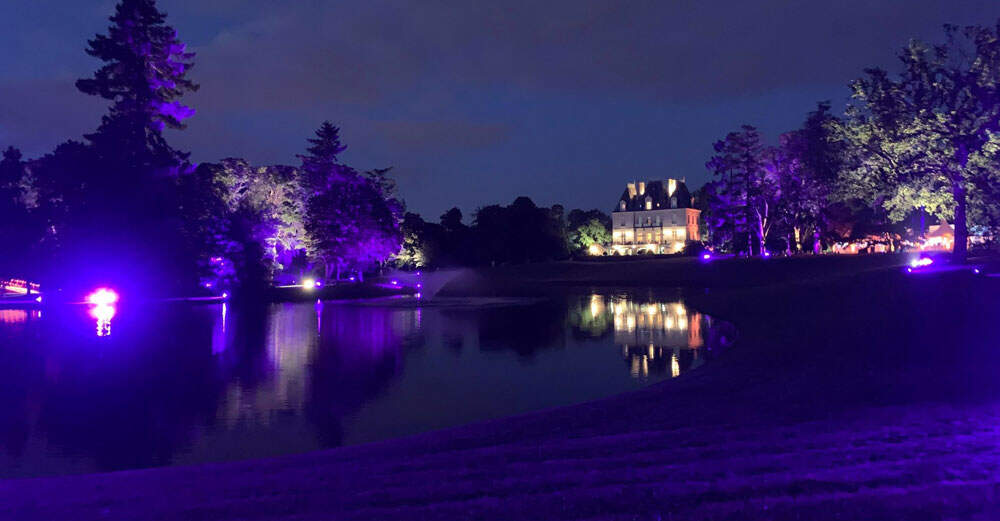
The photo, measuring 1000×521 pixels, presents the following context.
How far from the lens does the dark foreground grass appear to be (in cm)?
666

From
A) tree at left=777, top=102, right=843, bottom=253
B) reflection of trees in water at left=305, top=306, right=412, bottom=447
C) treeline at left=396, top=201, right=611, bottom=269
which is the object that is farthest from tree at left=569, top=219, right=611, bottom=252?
reflection of trees in water at left=305, top=306, right=412, bottom=447

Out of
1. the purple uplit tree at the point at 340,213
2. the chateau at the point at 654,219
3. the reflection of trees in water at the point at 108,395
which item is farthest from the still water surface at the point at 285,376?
the chateau at the point at 654,219

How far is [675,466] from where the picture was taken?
798 cm

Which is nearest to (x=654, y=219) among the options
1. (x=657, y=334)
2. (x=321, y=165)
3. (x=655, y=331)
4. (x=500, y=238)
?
(x=500, y=238)

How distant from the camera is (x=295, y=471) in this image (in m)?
9.34

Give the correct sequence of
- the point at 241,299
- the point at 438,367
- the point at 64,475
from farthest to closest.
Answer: the point at 241,299 < the point at 438,367 < the point at 64,475

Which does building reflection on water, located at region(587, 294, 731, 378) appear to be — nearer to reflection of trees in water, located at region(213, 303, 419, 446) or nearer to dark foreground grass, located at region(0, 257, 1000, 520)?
dark foreground grass, located at region(0, 257, 1000, 520)

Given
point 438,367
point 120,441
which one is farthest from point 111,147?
point 120,441

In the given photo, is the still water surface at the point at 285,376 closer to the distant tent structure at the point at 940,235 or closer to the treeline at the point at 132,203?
the treeline at the point at 132,203

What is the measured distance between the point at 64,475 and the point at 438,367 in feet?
39.4

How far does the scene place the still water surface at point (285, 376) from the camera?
1319 cm

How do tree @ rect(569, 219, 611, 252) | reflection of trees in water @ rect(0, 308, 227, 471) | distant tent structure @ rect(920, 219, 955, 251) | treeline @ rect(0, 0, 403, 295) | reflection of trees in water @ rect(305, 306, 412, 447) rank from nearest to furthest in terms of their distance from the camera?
reflection of trees in water @ rect(0, 308, 227, 471)
reflection of trees in water @ rect(305, 306, 412, 447)
treeline @ rect(0, 0, 403, 295)
distant tent structure @ rect(920, 219, 955, 251)
tree @ rect(569, 219, 611, 252)

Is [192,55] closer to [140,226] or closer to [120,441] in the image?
[140,226]

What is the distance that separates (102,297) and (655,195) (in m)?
120
